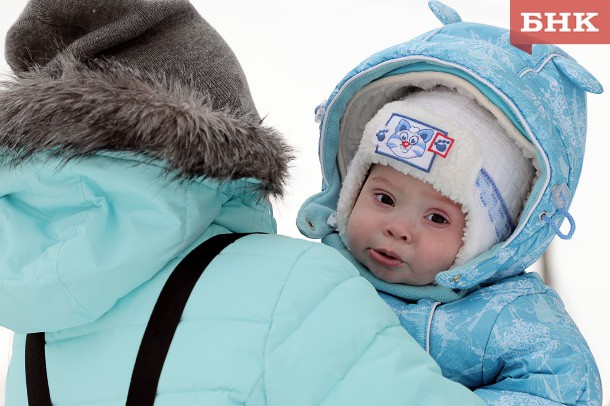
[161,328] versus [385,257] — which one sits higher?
[161,328]

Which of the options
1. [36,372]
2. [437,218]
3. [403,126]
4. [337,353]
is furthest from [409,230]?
[36,372]

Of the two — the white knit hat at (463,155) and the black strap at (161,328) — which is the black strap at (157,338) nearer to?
the black strap at (161,328)

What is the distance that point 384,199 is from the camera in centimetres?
115

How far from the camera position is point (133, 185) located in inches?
26.8

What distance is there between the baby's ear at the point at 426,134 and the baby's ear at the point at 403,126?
2 cm

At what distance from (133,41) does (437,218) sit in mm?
548

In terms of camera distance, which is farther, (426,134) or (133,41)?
(426,134)

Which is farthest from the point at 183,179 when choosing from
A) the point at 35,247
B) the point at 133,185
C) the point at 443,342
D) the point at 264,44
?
the point at 264,44

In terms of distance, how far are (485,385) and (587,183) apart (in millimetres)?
1093

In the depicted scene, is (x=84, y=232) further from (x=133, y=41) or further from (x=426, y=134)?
(x=426, y=134)

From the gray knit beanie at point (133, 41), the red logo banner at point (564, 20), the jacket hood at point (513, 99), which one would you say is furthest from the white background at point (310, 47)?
the gray knit beanie at point (133, 41)

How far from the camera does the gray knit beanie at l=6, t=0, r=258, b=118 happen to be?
0.78 m

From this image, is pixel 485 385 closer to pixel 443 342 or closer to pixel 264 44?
pixel 443 342

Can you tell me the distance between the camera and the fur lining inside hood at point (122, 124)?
2.20ft
